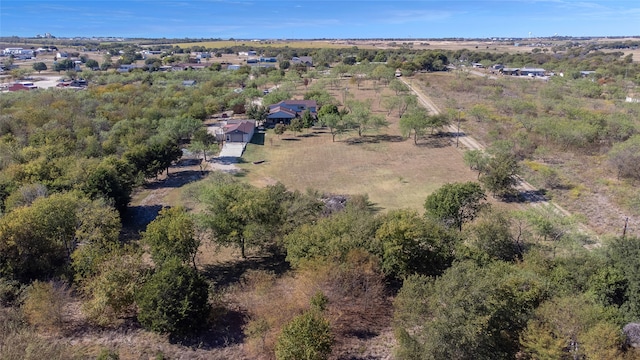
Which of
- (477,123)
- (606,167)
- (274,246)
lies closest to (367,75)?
(477,123)

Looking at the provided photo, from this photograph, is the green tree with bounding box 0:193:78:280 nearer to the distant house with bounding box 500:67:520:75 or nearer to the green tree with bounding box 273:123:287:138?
the green tree with bounding box 273:123:287:138

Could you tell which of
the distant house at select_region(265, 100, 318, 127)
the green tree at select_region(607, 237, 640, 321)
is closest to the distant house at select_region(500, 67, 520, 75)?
the distant house at select_region(265, 100, 318, 127)

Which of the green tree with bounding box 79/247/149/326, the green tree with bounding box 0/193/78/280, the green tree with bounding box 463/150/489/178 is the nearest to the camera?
the green tree with bounding box 79/247/149/326

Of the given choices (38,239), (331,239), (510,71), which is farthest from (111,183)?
(510,71)

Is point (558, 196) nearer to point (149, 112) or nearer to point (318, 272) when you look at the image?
point (318, 272)

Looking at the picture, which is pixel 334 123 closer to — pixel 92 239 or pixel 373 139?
pixel 373 139

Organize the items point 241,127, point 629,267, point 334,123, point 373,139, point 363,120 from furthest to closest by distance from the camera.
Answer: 1. point 363,120
2. point 373,139
3. point 334,123
4. point 241,127
5. point 629,267
